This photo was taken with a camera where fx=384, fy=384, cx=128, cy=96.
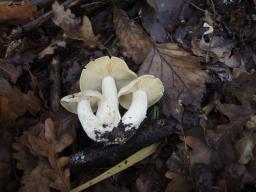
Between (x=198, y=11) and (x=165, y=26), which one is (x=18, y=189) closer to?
(x=165, y=26)

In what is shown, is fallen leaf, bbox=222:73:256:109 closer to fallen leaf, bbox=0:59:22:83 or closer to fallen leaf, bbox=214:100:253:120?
fallen leaf, bbox=214:100:253:120

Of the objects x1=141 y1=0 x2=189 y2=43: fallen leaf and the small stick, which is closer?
the small stick

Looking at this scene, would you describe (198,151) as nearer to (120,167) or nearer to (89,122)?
(120,167)

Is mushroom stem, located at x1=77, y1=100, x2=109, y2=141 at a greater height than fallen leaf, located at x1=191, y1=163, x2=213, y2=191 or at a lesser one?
greater

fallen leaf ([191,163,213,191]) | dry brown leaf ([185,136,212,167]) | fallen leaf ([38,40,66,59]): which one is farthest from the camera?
fallen leaf ([38,40,66,59])

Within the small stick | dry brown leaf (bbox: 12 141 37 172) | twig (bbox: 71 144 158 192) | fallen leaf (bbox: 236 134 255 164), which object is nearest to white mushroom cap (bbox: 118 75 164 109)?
twig (bbox: 71 144 158 192)

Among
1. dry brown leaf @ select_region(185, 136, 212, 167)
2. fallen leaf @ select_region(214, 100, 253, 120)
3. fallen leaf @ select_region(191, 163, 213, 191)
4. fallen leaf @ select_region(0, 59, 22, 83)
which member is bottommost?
fallen leaf @ select_region(191, 163, 213, 191)

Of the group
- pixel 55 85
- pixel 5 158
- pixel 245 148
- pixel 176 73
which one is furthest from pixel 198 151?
pixel 5 158
